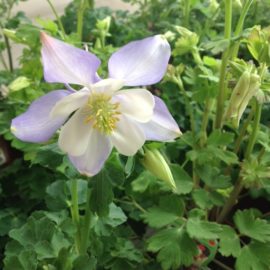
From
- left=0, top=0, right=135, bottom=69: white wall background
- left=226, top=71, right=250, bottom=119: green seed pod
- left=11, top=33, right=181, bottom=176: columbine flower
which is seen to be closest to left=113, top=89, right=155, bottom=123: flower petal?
left=11, top=33, right=181, bottom=176: columbine flower

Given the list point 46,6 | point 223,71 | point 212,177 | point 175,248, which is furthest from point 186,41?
point 46,6

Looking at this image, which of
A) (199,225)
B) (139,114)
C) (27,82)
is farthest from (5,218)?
(139,114)

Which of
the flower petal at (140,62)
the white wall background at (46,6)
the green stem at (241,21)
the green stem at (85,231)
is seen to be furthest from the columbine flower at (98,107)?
the white wall background at (46,6)

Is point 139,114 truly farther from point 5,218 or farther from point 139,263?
point 5,218

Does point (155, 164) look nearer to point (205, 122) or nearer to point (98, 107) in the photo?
point (98, 107)

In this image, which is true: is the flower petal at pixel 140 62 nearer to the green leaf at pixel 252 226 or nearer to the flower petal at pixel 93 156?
the flower petal at pixel 93 156

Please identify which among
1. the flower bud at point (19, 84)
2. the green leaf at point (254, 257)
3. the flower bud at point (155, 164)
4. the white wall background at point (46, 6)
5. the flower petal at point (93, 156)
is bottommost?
the white wall background at point (46, 6)

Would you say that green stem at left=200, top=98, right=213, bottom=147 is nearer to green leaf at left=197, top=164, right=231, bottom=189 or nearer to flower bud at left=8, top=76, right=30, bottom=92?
green leaf at left=197, top=164, right=231, bottom=189
